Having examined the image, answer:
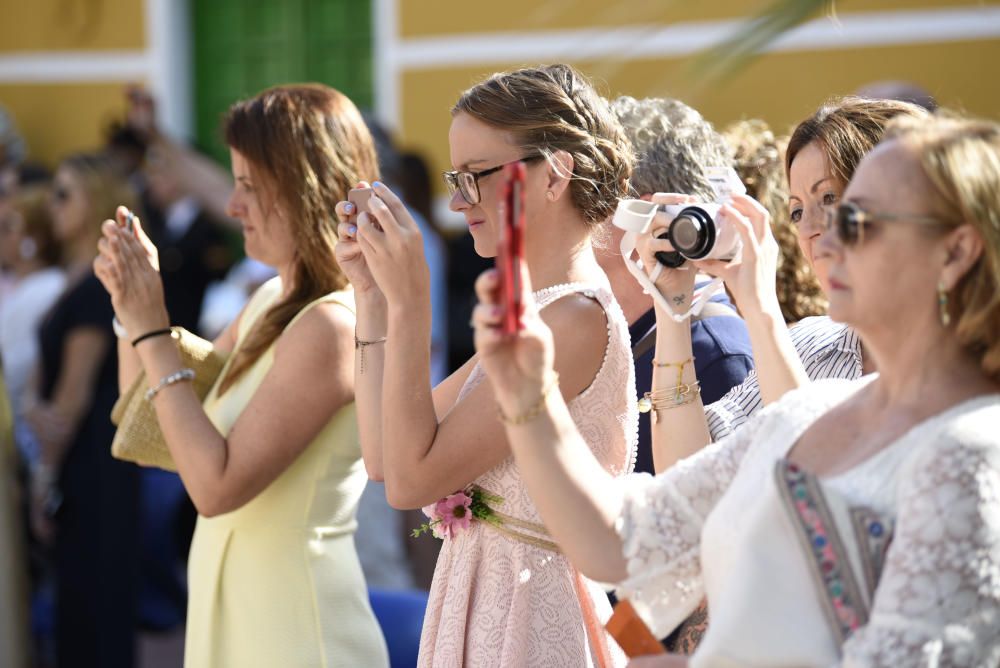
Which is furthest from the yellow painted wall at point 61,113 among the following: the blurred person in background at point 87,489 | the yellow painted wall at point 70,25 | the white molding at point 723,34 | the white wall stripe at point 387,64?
the blurred person in background at point 87,489

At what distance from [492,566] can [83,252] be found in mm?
3294

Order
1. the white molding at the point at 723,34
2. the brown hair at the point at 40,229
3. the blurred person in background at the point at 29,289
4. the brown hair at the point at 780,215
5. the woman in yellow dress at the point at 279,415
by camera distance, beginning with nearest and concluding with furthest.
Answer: the woman in yellow dress at the point at 279,415
the brown hair at the point at 780,215
the blurred person in background at the point at 29,289
the brown hair at the point at 40,229
the white molding at the point at 723,34

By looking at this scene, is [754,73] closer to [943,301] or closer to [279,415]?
[279,415]

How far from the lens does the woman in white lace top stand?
1.38 m

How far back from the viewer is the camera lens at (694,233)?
2027 millimetres

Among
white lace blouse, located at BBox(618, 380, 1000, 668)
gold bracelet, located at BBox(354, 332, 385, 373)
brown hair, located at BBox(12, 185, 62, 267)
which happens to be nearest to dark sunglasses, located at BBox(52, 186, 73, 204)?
brown hair, located at BBox(12, 185, 62, 267)

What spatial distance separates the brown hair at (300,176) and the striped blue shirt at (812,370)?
847 mm

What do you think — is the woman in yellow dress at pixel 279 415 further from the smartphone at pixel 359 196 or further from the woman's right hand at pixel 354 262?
the smartphone at pixel 359 196

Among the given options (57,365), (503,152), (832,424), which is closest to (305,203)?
(503,152)

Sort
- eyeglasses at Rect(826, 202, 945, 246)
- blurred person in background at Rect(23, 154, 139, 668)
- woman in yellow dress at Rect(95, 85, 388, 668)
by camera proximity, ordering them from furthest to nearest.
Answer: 1. blurred person in background at Rect(23, 154, 139, 668)
2. woman in yellow dress at Rect(95, 85, 388, 668)
3. eyeglasses at Rect(826, 202, 945, 246)

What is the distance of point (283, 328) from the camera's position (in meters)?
2.65

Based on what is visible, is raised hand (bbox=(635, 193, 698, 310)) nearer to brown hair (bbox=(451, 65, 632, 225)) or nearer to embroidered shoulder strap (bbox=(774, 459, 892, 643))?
brown hair (bbox=(451, 65, 632, 225))

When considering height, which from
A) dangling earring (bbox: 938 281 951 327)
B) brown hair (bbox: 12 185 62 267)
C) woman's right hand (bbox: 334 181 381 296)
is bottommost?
brown hair (bbox: 12 185 62 267)

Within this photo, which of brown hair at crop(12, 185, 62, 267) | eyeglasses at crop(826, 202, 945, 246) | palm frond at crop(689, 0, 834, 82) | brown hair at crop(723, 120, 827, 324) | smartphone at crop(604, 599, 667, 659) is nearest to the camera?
palm frond at crop(689, 0, 834, 82)
